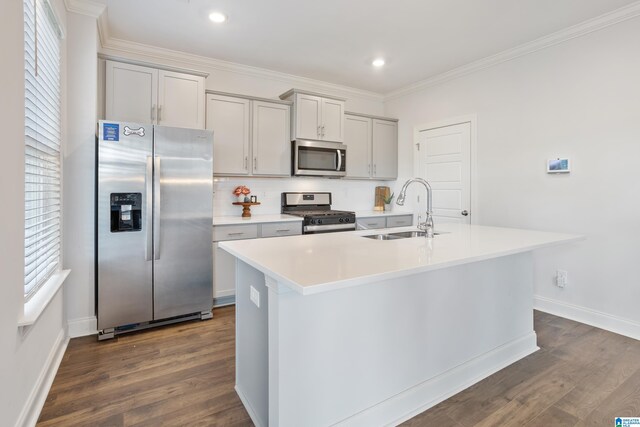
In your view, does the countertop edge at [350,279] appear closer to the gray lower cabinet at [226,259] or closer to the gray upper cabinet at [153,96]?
the gray lower cabinet at [226,259]

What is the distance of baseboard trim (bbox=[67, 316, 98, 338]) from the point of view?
2.68 m

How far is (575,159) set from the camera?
3.05 metres

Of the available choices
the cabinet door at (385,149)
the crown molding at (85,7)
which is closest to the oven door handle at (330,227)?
the cabinet door at (385,149)

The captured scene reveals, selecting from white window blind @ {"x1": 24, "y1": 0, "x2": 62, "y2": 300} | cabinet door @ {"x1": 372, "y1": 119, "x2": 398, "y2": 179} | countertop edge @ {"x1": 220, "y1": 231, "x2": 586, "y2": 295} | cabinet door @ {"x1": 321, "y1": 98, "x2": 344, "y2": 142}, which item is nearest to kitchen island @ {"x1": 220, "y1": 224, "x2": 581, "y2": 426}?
countertop edge @ {"x1": 220, "y1": 231, "x2": 586, "y2": 295}

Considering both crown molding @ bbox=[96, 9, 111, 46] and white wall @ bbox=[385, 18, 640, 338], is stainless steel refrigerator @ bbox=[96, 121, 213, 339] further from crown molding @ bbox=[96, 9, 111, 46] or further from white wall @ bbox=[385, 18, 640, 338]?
white wall @ bbox=[385, 18, 640, 338]

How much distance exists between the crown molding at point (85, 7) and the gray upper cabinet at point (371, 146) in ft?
9.32

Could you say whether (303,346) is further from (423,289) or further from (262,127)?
(262,127)

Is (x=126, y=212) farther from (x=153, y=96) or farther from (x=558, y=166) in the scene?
(x=558, y=166)

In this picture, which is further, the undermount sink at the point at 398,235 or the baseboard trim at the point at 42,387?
the undermount sink at the point at 398,235

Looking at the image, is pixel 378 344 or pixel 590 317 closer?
pixel 378 344

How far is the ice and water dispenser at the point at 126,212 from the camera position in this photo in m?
2.68

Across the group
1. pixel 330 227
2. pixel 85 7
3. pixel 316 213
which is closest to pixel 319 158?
pixel 316 213

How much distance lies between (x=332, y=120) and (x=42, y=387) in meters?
3.65

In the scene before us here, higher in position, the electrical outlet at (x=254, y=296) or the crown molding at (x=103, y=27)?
the crown molding at (x=103, y=27)
